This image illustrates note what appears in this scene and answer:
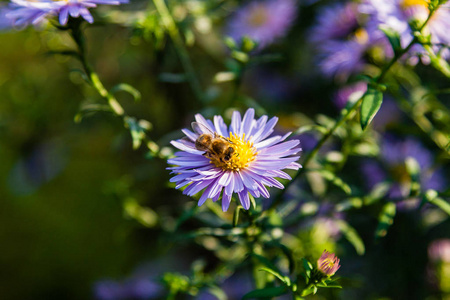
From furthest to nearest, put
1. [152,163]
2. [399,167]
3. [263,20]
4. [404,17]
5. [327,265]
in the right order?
[263,20]
[152,163]
[399,167]
[404,17]
[327,265]

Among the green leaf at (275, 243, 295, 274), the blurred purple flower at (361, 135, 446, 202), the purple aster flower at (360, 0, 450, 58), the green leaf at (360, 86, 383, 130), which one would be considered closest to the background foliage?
the blurred purple flower at (361, 135, 446, 202)

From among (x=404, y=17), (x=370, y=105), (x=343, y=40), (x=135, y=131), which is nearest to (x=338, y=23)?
(x=343, y=40)

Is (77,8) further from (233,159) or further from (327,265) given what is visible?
(327,265)

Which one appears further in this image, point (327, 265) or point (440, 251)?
point (440, 251)

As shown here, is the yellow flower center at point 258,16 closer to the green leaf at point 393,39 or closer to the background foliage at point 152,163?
the background foliage at point 152,163

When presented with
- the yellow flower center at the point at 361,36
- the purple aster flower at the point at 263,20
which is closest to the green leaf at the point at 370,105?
the yellow flower center at the point at 361,36
